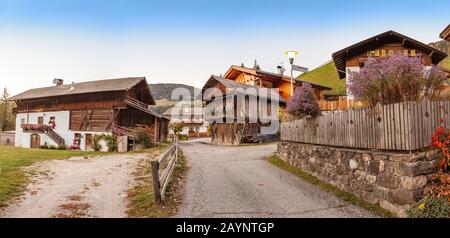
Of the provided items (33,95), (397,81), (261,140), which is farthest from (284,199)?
(33,95)

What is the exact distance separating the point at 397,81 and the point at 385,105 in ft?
2.14

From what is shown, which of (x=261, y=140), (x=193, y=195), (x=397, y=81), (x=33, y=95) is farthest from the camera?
(x=33, y=95)

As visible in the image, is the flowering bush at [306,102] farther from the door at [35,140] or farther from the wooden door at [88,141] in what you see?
the door at [35,140]

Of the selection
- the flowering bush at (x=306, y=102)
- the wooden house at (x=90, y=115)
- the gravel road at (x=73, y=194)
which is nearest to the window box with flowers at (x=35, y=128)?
the wooden house at (x=90, y=115)

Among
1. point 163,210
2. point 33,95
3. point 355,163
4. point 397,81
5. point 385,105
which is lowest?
point 163,210

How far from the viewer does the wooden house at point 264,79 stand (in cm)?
3744

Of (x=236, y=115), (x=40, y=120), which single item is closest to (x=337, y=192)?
(x=236, y=115)

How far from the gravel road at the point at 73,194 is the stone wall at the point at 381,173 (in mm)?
6395

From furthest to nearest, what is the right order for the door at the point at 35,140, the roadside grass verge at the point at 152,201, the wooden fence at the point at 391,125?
1. the door at the point at 35,140
2. the roadside grass verge at the point at 152,201
3. the wooden fence at the point at 391,125

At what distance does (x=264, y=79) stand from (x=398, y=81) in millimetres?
31594

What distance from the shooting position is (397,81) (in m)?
7.07

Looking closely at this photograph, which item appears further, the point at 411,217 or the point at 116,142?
the point at 116,142

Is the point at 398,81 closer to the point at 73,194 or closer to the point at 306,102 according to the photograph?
the point at 306,102
